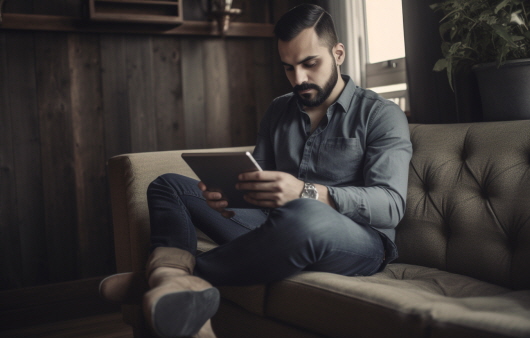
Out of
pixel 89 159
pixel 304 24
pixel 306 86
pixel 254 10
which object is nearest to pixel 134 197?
pixel 306 86

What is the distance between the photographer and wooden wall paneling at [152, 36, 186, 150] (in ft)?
8.79

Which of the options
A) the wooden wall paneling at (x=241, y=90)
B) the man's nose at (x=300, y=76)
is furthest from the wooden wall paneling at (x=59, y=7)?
the man's nose at (x=300, y=76)

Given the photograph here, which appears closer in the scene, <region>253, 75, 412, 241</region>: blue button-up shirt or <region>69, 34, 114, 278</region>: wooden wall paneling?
<region>253, 75, 412, 241</region>: blue button-up shirt

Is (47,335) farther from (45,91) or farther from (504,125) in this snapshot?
(504,125)

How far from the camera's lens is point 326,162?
4.89ft

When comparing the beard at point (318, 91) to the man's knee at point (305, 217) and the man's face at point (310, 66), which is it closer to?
the man's face at point (310, 66)

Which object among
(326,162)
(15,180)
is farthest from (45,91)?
(326,162)

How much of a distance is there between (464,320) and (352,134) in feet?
2.47

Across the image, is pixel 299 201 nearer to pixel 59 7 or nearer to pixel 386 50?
pixel 386 50

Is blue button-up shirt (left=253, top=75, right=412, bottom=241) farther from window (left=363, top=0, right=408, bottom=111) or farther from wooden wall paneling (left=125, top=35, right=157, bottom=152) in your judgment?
wooden wall paneling (left=125, top=35, right=157, bottom=152)

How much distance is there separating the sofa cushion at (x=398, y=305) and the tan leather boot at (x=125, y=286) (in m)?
0.34

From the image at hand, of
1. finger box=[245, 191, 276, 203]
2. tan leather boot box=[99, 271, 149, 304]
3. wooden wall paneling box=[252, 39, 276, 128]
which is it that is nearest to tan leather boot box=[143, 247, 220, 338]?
tan leather boot box=[99, 271, 149, 304]

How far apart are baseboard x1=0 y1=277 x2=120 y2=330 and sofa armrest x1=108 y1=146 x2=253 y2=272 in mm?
726

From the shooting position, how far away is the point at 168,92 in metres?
2.71
